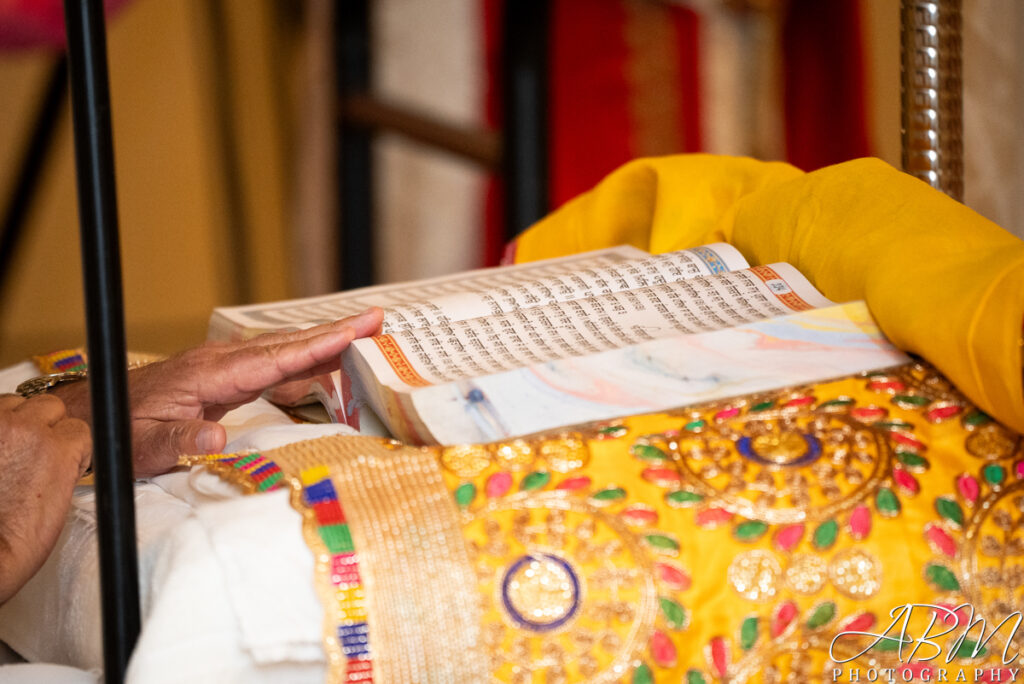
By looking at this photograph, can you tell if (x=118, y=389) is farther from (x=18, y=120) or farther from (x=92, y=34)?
(x=18, y=120)

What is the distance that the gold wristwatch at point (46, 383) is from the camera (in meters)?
0.67

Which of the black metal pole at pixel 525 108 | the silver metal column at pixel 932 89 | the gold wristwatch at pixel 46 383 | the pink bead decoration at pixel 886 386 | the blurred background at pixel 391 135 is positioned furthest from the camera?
the black metal pole at pixel 525 108

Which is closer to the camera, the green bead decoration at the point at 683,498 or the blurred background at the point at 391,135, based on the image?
the green bead decoration at the point at 683,498

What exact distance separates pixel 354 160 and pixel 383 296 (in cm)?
160

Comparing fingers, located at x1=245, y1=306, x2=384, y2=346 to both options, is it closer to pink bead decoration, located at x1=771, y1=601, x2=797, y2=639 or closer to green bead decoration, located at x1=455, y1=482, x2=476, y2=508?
green bead decoration, located at x1=455, y1=482, x2=476, y2=508

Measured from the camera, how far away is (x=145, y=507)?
50 cm

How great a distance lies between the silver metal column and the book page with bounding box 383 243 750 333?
34cm

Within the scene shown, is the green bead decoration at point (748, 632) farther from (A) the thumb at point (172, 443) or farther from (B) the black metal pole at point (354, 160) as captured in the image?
(B) the black metal pole at point (354, 160)

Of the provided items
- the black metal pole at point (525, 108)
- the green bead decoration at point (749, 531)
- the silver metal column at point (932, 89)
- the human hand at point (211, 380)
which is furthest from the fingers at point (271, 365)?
the black metal pole at point (525, 108)

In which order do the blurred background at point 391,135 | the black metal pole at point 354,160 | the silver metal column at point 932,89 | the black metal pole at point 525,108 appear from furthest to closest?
the black metal pole at point 354,160
the black metal pole at point 525,108
the blurred background at point 391,135
the silver metal column at point 932,89

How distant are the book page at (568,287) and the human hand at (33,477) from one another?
17 cm

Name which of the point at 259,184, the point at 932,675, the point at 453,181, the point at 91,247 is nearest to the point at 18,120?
the point at 259,184

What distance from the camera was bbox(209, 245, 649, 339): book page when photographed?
679 millimetres

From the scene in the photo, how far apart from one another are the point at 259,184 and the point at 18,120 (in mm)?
539
